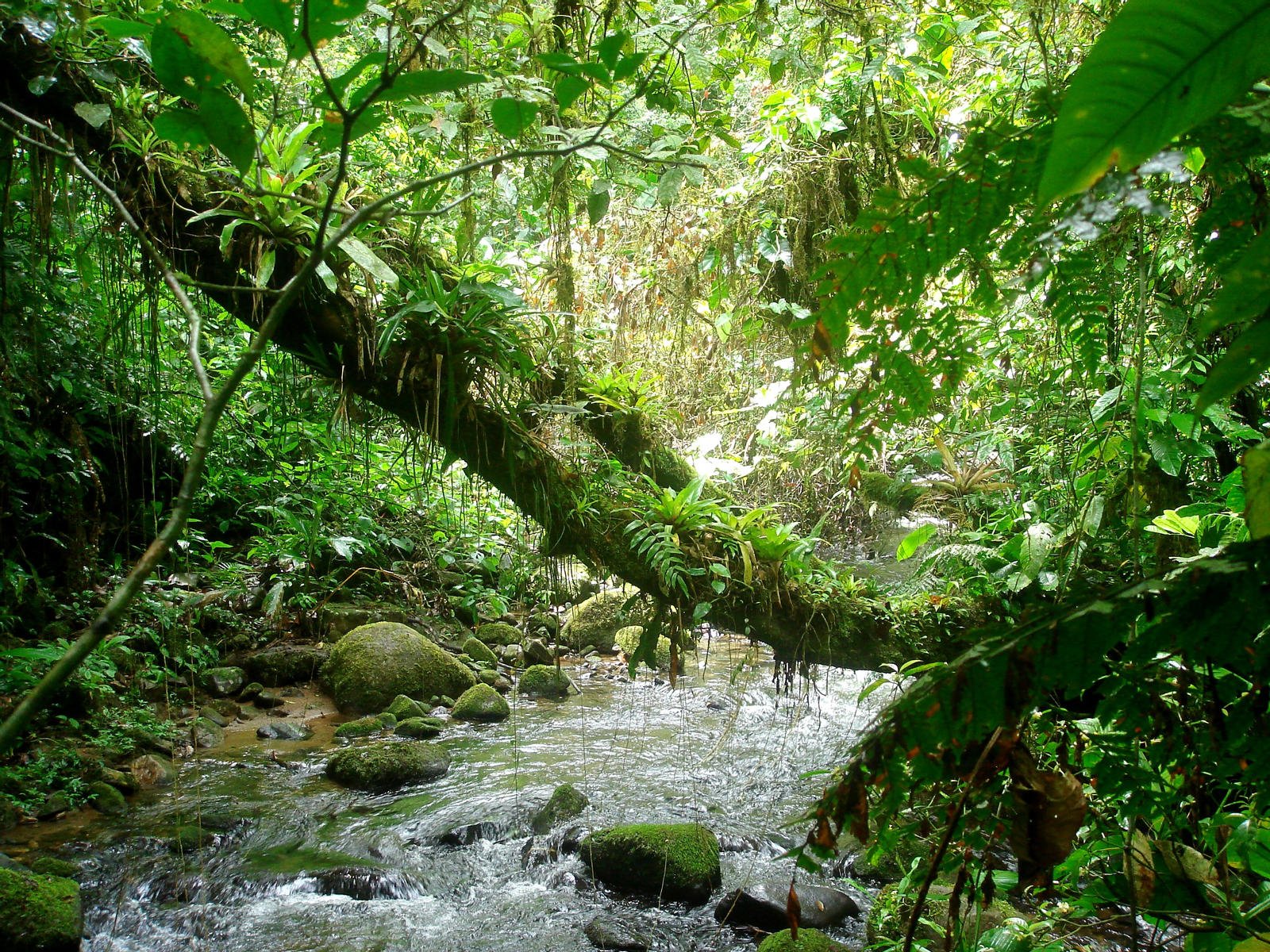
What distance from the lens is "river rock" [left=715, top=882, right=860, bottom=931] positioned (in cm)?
345

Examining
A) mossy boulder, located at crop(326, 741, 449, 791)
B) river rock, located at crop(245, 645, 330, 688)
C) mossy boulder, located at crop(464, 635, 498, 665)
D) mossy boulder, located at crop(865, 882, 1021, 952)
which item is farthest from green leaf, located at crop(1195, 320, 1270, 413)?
mossy boulder, located at crop(464, 635, 498, 665)

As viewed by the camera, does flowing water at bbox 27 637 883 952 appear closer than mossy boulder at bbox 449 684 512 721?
Yes

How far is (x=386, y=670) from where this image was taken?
5.86 m

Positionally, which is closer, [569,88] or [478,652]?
[569,88]

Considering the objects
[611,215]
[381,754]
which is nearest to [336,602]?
[381,754]

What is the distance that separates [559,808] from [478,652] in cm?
269

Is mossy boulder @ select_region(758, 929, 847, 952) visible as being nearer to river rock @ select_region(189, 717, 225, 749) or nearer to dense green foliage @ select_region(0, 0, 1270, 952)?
dense green foliage @ select_region(0, 0, 1270, 952)

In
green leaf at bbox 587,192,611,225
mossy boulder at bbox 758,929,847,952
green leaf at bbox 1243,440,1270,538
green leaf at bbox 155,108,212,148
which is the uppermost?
green leaf at bbox 587,192,611,225

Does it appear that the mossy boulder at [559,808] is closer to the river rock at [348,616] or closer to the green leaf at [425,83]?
the river rock at [348,616]

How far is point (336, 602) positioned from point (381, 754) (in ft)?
7.34

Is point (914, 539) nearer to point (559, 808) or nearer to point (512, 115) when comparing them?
point (512, 115)

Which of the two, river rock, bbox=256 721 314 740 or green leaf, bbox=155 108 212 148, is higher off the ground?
green leaf, bbox=155 108 212 148

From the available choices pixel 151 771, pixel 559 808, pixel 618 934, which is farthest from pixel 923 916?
pixel 151 771

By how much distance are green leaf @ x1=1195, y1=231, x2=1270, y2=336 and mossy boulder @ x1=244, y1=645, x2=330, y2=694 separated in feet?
21.1
